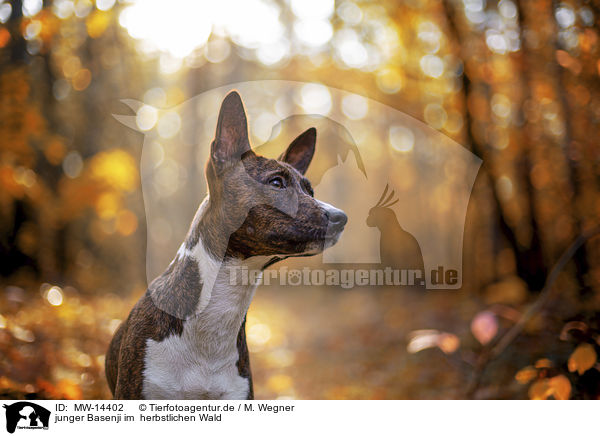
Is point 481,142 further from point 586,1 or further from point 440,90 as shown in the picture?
point 586,1

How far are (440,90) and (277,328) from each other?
5843mm

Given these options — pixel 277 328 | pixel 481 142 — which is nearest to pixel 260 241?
pixel 481 142

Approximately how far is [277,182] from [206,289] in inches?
30.3

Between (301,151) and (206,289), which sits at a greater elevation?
(301,151)

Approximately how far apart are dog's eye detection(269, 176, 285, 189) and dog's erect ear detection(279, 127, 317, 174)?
1.19ft

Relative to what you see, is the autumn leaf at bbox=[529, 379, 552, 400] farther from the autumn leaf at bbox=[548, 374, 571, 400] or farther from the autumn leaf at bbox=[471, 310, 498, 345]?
the autumn leaf at bbox=[471, 310, 498, 345]

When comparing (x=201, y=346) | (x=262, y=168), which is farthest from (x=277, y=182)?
(x=201, y=346)

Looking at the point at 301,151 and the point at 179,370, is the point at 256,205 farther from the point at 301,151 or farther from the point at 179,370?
the point at 179,370

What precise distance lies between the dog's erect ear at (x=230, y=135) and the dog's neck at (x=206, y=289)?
31 centimetres

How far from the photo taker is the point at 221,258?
98.0 inches

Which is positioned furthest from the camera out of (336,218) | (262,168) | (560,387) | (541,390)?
(541,390)

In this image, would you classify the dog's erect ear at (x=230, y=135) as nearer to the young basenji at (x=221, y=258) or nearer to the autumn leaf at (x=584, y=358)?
the young basenji at (x=221, y=258)

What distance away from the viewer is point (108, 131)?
755 cm
